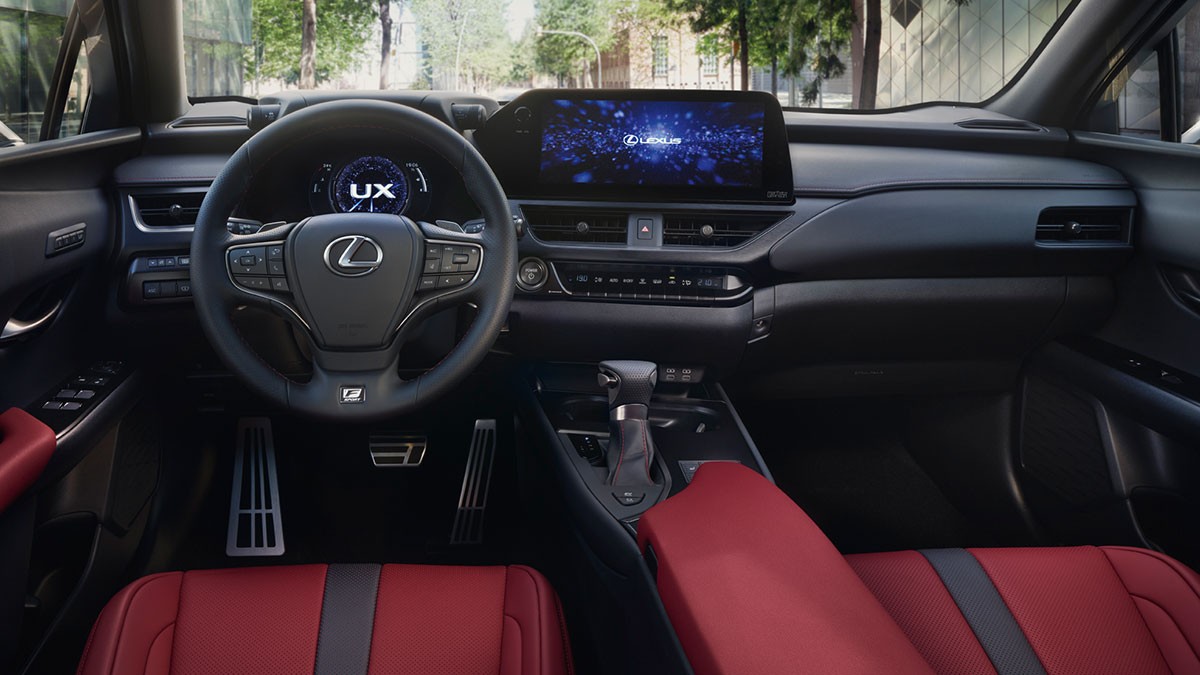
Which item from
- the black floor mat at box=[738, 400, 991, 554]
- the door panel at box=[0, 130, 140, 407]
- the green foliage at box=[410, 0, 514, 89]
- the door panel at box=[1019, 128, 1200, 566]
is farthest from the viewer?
the black floor mat at box=[738, 400, 991, 554]

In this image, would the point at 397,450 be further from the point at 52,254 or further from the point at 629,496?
the point at 52,254

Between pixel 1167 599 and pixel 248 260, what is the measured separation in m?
1.69

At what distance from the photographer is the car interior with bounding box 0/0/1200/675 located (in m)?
1.58

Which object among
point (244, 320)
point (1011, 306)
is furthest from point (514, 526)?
point (1011, 306)

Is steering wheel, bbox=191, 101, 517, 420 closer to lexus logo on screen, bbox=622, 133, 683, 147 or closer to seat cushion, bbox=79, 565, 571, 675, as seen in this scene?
seat cushion, bbox=79, 565, 571, 675

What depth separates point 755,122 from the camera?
222 centimetres

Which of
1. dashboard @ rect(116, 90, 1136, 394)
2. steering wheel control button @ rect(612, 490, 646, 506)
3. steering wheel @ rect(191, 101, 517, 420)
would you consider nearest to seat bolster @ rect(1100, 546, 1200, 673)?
steering wheel control button @ rect(612, 490, 646, 506)

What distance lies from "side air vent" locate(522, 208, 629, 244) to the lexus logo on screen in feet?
0.57

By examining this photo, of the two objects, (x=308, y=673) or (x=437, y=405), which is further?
(x=437, y=405)

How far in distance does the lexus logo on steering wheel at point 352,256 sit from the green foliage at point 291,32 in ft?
3.57

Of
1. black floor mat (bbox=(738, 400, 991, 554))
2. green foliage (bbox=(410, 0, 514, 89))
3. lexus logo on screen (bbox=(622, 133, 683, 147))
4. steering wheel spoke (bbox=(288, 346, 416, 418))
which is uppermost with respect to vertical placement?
green foliage (bbox=(410, 0, 514, 89))

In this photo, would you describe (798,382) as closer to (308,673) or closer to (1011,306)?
(1011,306)

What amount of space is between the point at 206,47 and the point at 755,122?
159 cm

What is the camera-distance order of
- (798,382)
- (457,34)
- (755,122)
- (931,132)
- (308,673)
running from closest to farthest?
(308,673) < (755,122) < (457,34) < (931,132) < (798,382)
